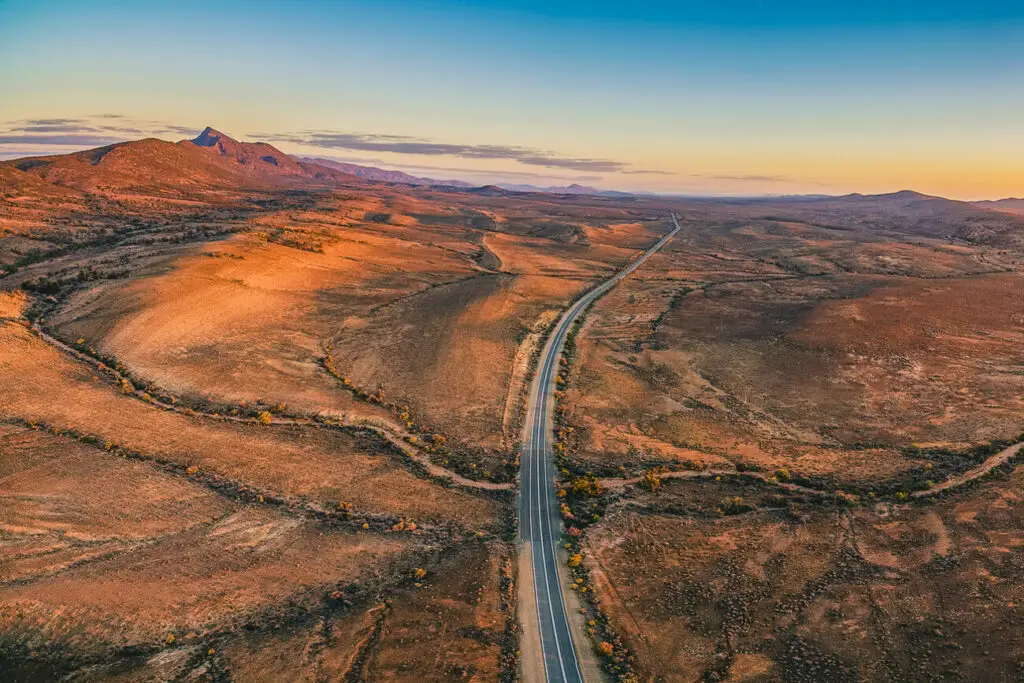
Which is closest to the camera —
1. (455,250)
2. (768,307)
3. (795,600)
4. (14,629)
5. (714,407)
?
(14,629)

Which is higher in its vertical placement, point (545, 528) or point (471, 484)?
point (471, 484)

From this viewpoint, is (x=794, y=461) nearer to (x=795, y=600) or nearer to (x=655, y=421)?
(x=655, y=421)

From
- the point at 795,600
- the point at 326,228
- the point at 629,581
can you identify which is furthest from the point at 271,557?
the point at 326,228

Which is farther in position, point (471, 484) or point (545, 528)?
point (471, 484)

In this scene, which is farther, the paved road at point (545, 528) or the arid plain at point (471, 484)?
the paved road at point (545, 528)

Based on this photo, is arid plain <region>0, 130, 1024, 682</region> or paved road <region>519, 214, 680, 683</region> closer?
arid plain <region>0, 130, 1024, 682</region>
